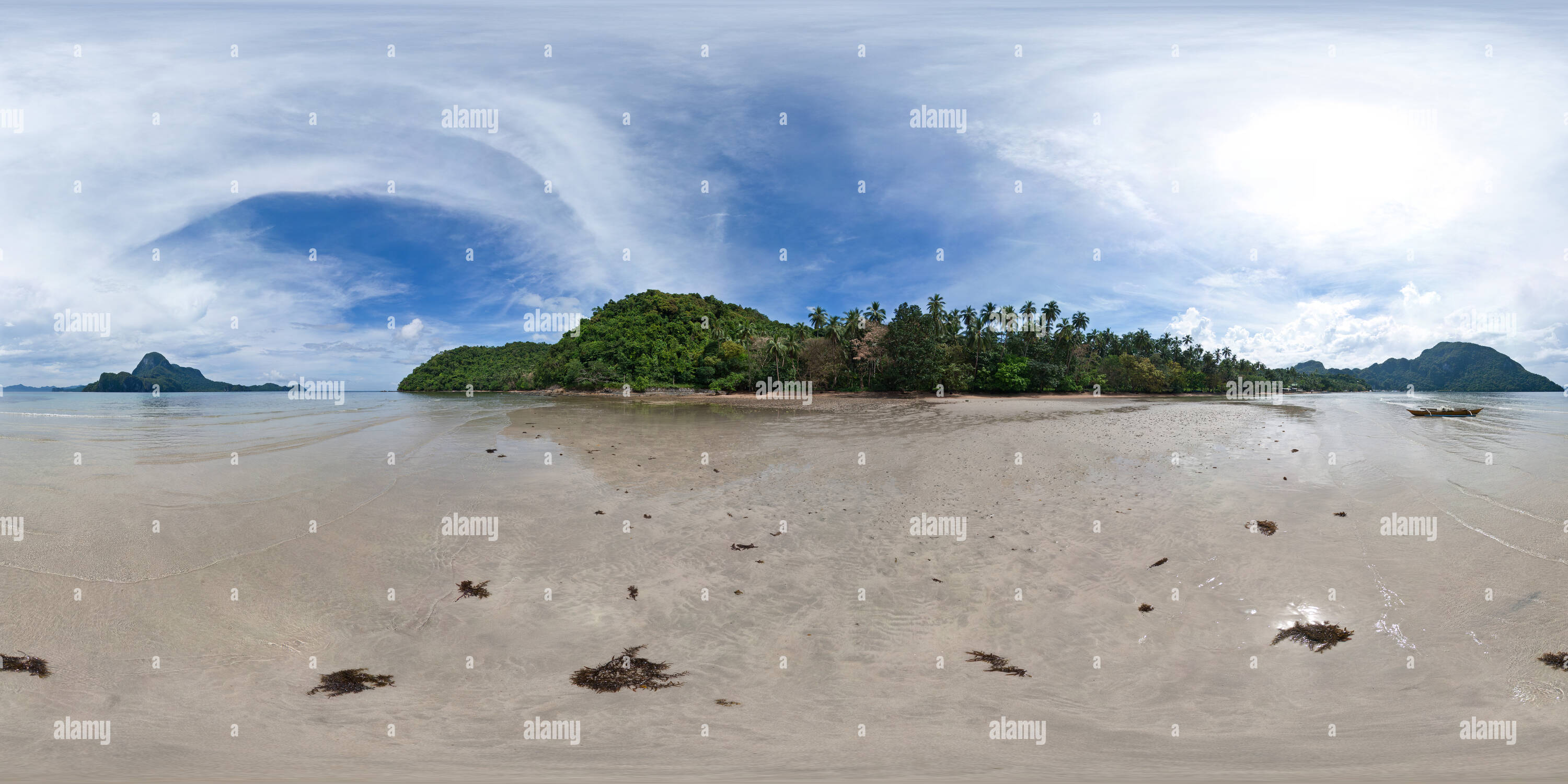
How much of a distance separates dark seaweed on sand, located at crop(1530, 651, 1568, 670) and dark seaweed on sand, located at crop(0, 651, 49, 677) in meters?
0.05

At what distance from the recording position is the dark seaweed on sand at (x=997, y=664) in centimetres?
554

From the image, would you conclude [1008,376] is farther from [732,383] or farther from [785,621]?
[785,621]

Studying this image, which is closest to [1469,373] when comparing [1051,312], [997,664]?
[1051,312]

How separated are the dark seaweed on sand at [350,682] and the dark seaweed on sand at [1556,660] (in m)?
3.28

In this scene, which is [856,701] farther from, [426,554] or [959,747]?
[426,554]

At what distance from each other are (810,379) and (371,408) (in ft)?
153

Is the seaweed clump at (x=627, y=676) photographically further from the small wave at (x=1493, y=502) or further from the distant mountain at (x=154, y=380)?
the distant mountain at (x=154, y=380)

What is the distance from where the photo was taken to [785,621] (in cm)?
652

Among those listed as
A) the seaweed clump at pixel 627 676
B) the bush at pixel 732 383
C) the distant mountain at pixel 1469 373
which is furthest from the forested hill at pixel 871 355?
the distant mountain at pixel 1469 373

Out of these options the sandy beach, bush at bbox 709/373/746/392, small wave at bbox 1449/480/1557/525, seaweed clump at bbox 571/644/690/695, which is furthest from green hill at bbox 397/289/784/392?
seaweed clump at bbox 571/644/690/695

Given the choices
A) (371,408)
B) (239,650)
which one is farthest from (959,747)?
(371,408)

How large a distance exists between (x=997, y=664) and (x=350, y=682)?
6.63 m

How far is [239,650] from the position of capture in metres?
5.93

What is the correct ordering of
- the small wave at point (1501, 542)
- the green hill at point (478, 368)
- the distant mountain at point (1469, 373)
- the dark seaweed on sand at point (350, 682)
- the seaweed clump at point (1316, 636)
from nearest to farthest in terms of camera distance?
the dark seaweed on sand at point (350, 682) → the seaweed clump at point (1316, 636) → the small wave at point (1501, 542) → the green hill at point (478, 368) → the distant mountain at point (1469, 373)
